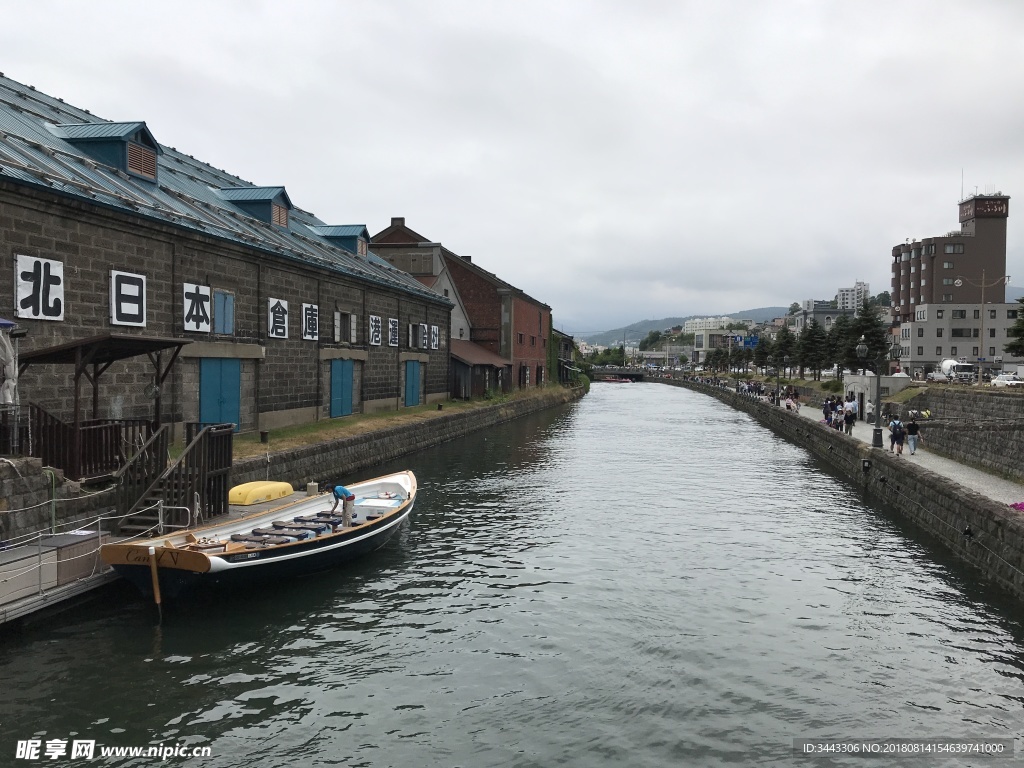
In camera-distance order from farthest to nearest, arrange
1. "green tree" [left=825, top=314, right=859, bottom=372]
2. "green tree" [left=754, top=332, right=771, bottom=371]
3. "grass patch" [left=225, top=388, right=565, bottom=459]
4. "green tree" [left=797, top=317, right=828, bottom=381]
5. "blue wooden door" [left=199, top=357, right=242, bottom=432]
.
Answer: "green tree" [left=754, top=332, right=771, bottom=371] < "green tree" [left=797, top=317, right=828, bottom=381] < "green tree" [left=825, top=314, right=859, bottom=372] < "blue wooden door" [left=199, top=357, right=242, bottom=432] < "grass patch" [left=225, top=388, right=565, bottom=459]

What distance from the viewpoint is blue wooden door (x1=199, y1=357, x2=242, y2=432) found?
2811cm

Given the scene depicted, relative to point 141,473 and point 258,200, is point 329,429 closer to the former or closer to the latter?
point 258,200

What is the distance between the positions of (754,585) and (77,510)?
1450 centimetres

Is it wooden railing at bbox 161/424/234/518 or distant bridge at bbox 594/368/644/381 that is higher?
distant bridge at bbox 594/368/644/381

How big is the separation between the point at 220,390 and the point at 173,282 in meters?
4.92

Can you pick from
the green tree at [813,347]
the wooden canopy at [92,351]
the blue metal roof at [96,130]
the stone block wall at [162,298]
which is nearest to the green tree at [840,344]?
the green tree at [813,347]

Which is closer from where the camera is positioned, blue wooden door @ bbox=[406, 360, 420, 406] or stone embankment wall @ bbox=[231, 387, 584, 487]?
stone embankment wall @ bbox=[231, 387, 584, 487]

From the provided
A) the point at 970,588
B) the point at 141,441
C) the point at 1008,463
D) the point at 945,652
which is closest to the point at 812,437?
the point at 1008,463

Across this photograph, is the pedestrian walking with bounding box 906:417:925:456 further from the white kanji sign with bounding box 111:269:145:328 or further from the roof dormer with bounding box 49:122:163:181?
the roof dormer with bounding box 49:122:163:181

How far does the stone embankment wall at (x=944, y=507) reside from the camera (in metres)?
17.0

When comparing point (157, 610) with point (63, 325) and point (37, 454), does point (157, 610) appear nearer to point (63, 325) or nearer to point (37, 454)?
point (37, 454)

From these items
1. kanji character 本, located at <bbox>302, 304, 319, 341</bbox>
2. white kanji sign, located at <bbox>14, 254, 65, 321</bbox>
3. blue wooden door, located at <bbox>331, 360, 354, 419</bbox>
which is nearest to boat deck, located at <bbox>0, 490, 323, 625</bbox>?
white kanji sign, located at <bbox>14, 254, 65, 321</bbox>

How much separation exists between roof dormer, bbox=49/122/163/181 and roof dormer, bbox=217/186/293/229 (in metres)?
9.24

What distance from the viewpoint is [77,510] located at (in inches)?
621
